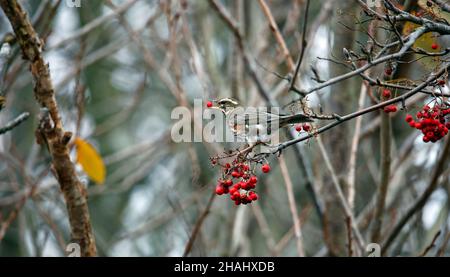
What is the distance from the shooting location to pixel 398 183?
14.1 ft

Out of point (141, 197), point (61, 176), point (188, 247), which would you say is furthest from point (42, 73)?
point (141, 197)

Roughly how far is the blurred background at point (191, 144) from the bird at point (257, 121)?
0.95 ft

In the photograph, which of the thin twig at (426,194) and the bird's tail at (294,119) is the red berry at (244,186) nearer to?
the bird's tail at (294,119)

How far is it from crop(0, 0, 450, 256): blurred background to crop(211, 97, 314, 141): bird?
29 centimetres

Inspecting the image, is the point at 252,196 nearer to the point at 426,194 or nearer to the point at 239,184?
the point at 239,184

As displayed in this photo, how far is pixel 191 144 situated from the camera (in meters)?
4.46

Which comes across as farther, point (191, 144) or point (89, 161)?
point (191, 144)

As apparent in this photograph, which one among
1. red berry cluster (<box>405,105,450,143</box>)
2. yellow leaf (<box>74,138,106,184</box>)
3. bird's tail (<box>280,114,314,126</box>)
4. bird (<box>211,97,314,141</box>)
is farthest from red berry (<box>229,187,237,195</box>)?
yellow leaf (<box>74,138,106,184</box>)

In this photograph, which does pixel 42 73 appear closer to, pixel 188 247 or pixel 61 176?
pixel 61 176

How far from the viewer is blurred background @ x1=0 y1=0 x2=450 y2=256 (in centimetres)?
384

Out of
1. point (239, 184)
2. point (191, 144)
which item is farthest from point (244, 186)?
point (191, 144)

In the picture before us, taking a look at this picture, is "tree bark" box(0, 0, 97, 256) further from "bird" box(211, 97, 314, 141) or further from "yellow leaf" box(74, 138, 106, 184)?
"bird" box(211, 97, 314, 141)

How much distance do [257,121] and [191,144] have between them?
2620 mm

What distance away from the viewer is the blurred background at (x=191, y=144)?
384 cm
